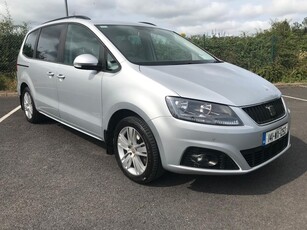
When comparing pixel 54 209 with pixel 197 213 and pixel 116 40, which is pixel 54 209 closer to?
pixel 197 213

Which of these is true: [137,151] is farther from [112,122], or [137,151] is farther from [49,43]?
[49,43]

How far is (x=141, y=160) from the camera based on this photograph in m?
3.64

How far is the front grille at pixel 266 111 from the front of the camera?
332cm

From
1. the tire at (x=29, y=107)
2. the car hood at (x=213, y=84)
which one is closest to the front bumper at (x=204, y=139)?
the car hood at (x=213, y=84)

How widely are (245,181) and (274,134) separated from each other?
60 centimetres

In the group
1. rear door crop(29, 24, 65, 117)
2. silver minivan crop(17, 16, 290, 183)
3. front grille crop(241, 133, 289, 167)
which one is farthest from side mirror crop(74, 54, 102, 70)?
front grille crop(241, 133, 289, 167)

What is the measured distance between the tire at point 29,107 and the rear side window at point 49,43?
2.75ft

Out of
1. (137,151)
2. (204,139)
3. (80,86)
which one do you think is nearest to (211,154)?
(204,139)

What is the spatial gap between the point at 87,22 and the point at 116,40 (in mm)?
575

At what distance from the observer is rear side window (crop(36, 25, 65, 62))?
4.97 meters

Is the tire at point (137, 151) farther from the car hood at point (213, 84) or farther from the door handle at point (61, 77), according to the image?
the door handle at point (61, 77)

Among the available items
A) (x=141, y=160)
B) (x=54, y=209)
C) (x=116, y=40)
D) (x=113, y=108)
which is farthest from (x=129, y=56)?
(x=54, y=209)

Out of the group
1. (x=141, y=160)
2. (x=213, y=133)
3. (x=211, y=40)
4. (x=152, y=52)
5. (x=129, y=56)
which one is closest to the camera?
(x=213, y=133)

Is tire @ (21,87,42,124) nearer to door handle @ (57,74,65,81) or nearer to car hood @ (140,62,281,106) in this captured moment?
door handle @ (57,74,65,81)
